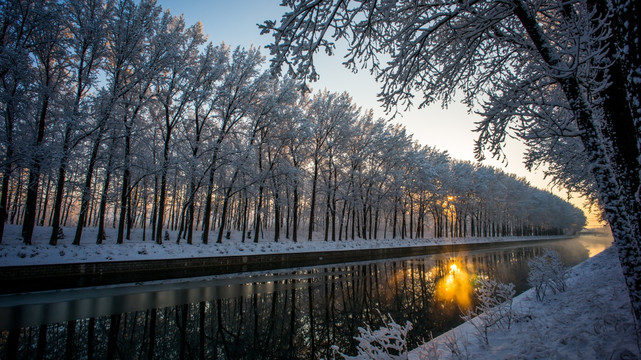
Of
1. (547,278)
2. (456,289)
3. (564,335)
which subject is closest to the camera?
(564,335)

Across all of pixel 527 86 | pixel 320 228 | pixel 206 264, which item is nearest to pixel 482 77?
pixel 527 86

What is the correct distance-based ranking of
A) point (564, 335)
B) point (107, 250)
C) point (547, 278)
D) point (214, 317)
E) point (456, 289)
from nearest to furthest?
point (564, 335)
point (214, 317)
point (547, 278)
point (456, 289)
point (107, 250)

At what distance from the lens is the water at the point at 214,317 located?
525cm

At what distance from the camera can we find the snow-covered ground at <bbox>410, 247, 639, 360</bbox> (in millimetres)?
3340

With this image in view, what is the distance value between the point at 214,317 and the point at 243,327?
1.11 metres

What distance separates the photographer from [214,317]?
7.05 metres

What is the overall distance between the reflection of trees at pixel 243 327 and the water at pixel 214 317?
0.07ft

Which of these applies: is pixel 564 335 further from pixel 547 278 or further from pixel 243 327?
pixel 243 327

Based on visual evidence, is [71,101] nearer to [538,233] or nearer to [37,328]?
[37,328]

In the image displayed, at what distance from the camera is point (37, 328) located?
19.4 feet

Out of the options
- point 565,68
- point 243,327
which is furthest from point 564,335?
point 243,327

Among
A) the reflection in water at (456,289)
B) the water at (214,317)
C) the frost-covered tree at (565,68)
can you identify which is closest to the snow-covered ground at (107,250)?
the water at (214,317)

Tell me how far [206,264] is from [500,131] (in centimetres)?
1565

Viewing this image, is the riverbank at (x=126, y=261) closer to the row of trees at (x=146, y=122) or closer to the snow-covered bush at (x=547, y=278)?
the row of trees at (x=146, y=122)
